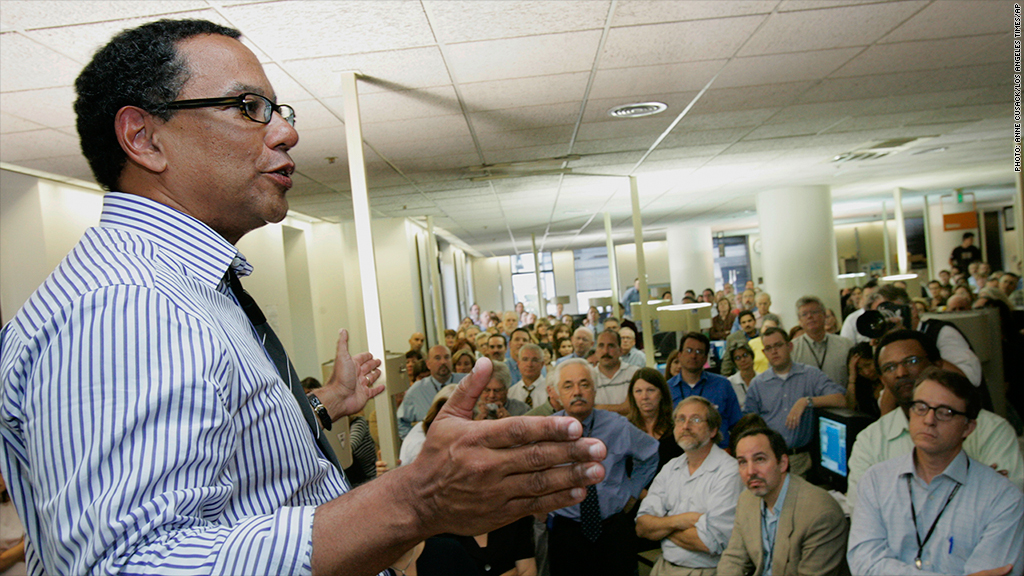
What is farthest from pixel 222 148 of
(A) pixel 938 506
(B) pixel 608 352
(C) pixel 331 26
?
(B) pixel 608 352

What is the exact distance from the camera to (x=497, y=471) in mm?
557

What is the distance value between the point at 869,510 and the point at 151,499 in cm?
279

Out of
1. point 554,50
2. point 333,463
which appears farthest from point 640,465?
point 333,463

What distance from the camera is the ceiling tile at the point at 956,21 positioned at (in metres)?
3.28

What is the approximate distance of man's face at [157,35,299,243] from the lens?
2.73ft

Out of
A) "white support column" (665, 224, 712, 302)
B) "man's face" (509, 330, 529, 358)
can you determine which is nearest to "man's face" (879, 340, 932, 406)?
"man's face" (509, 330, 529, 358)

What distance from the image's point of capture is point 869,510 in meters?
2.55

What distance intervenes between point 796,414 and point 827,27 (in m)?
2.50

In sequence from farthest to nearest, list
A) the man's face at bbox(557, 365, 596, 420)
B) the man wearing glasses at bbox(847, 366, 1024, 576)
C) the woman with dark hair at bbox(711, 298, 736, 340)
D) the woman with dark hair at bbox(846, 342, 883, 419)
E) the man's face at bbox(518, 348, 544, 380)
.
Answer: the woman with dark hair at bbox(711, 298, 736, 340) → the man's face at bbox(518, 348, 544, 380) → the woman with dark hair at bbox(846, 342, 883, 419) → the man's face at bbox(557, 365, 596, 420) → the man wearing glasses at bbox(847, 366, 1024, 576)

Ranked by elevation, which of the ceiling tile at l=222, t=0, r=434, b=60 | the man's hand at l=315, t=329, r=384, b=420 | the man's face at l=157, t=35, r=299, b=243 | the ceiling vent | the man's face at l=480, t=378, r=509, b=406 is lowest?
the man's face at l=480, t=378, r=509, b=406

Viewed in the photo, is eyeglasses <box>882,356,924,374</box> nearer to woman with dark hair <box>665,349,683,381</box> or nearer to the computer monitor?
the computer monitor

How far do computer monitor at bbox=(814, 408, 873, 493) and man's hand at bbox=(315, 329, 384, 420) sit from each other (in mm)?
2993

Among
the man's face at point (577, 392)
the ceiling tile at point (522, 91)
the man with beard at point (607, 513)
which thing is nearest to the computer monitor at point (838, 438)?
the man with beard at point (607, 513)

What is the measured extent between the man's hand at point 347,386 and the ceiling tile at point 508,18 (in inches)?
72.4
